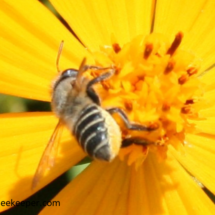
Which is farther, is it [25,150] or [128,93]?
[25,150]

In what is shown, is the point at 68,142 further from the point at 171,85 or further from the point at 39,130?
the point at 171,85

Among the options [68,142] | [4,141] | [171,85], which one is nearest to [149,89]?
[171,85]

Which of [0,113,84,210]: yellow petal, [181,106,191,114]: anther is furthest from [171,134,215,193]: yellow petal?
[0,113,84,210]: yellow petal

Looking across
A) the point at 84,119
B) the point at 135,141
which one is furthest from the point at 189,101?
the point at 84,119

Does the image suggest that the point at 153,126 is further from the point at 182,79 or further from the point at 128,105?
the point at 182,79

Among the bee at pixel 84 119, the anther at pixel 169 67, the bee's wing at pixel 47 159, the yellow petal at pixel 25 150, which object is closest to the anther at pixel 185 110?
the anther at pixel 169 67

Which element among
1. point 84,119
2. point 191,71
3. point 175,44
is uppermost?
point 175,44
